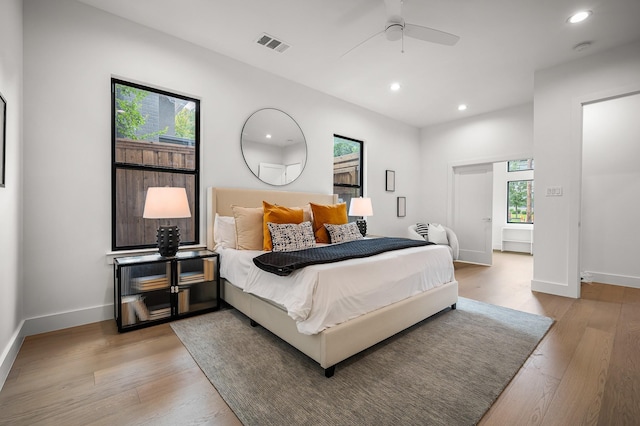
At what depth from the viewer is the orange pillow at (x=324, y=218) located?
347 centimetres

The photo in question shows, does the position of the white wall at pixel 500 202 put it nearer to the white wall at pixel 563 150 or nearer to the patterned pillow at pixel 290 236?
the white wall at pixel 563 150

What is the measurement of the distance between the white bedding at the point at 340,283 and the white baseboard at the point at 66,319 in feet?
3.93

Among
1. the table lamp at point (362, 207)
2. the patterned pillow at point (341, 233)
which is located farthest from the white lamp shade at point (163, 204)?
the table lamp at point (362, 207)

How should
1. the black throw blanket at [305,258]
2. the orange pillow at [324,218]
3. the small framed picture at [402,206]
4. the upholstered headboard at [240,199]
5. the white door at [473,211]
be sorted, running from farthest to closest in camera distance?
the small framed picture at [402,206], the white door at [473,211], the orange pillow at [324,218], the upholstered headboard at [240,199], the black throw blanket at [305,258]

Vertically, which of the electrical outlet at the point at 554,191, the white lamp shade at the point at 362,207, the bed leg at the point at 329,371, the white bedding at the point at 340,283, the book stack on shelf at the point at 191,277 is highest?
the electrical outlet at the point at 554,191

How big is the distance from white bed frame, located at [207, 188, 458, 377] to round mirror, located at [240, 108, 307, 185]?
17.1 inches

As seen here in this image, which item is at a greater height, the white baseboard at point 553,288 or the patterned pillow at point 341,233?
the patterned pillow at point 341,233

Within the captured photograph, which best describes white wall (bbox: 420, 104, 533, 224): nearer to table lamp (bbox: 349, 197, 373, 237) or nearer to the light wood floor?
table lamp (bbox: 349, 197, 373, 237)

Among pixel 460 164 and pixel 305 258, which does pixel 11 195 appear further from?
pixel 460 164

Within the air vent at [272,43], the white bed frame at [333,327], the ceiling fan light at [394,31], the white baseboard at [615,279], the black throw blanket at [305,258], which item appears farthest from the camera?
the white baseboard at [615,279]

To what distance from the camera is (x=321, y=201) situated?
4.36 meters

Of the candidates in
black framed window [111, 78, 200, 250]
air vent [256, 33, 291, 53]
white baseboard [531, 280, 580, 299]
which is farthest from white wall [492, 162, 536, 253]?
black framed window [111, 78, 200, 250]

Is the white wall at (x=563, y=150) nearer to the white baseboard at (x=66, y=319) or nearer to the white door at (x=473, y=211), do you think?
the white door at (x=473, y=211)

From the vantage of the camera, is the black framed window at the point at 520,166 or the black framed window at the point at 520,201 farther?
the black framed window at the point at 520,201
